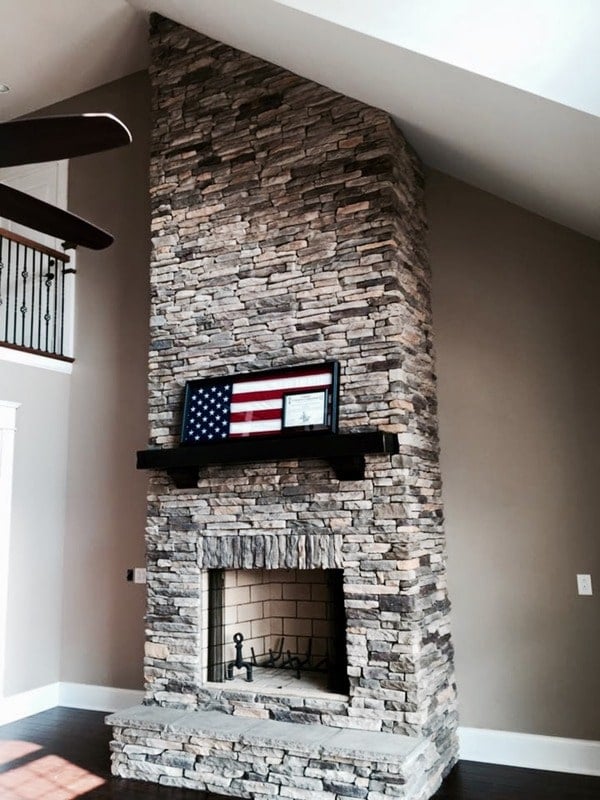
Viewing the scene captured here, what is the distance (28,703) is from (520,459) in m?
4.13

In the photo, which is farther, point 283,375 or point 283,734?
point 283,375

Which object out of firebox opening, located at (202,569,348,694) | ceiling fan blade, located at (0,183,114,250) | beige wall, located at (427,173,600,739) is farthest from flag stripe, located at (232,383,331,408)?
ceiling fan blade, located at (0,183,114,250)

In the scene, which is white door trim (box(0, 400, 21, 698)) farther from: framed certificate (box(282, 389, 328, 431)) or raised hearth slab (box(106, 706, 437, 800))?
framed certificate (box(282, 389, 328, 431))

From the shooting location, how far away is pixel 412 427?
14.0ft

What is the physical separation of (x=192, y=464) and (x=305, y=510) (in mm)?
777

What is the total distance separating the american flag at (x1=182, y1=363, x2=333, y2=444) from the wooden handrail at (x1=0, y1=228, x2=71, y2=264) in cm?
224

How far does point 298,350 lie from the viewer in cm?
446

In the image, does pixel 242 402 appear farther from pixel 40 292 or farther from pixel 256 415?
pixel 40 292

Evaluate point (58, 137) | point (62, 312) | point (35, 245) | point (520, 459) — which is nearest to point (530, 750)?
point (520, 459)

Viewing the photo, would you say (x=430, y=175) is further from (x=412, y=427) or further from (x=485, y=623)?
(x=485, y=623)

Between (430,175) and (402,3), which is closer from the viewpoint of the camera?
(402,3)

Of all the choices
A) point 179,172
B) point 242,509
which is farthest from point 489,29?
point 242,509

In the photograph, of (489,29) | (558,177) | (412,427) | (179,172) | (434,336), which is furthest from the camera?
(179,172)

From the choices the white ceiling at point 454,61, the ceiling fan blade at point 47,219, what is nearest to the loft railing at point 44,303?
the white ceiling at point 454,61
